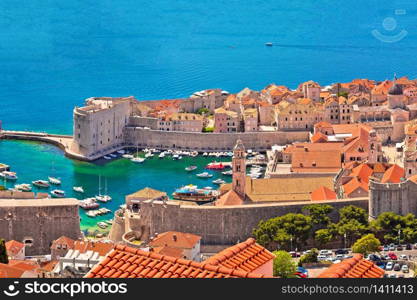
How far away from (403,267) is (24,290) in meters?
20.8

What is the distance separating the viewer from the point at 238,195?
3538 cm

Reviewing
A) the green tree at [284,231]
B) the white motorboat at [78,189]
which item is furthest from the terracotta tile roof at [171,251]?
the white motorboat at [78,189]

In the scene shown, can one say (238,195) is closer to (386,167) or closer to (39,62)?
(386,167)

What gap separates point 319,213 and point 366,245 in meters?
2.84

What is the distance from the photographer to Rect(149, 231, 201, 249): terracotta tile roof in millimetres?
31734

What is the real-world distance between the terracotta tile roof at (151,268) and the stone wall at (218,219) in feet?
76.7

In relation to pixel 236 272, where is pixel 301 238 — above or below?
below

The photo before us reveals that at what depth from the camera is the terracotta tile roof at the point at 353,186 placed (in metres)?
36.1

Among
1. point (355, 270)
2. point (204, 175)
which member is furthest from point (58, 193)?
point (355, 270)

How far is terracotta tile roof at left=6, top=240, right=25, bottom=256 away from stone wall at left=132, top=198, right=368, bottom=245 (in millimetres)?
4248

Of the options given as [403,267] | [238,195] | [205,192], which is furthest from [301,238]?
[205,192]

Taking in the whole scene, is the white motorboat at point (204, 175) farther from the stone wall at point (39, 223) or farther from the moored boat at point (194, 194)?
the stone wall at point (39, 223)

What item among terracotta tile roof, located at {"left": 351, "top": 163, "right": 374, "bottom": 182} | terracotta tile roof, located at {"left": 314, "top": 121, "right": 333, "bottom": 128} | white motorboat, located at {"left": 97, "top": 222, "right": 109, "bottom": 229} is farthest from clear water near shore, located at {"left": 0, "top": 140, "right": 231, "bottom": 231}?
terracotta tile roof, located at {"left": 351, "top": 163, "right": 374, "bottom": 182}

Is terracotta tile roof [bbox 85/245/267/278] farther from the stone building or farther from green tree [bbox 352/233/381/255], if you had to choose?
the stone building
